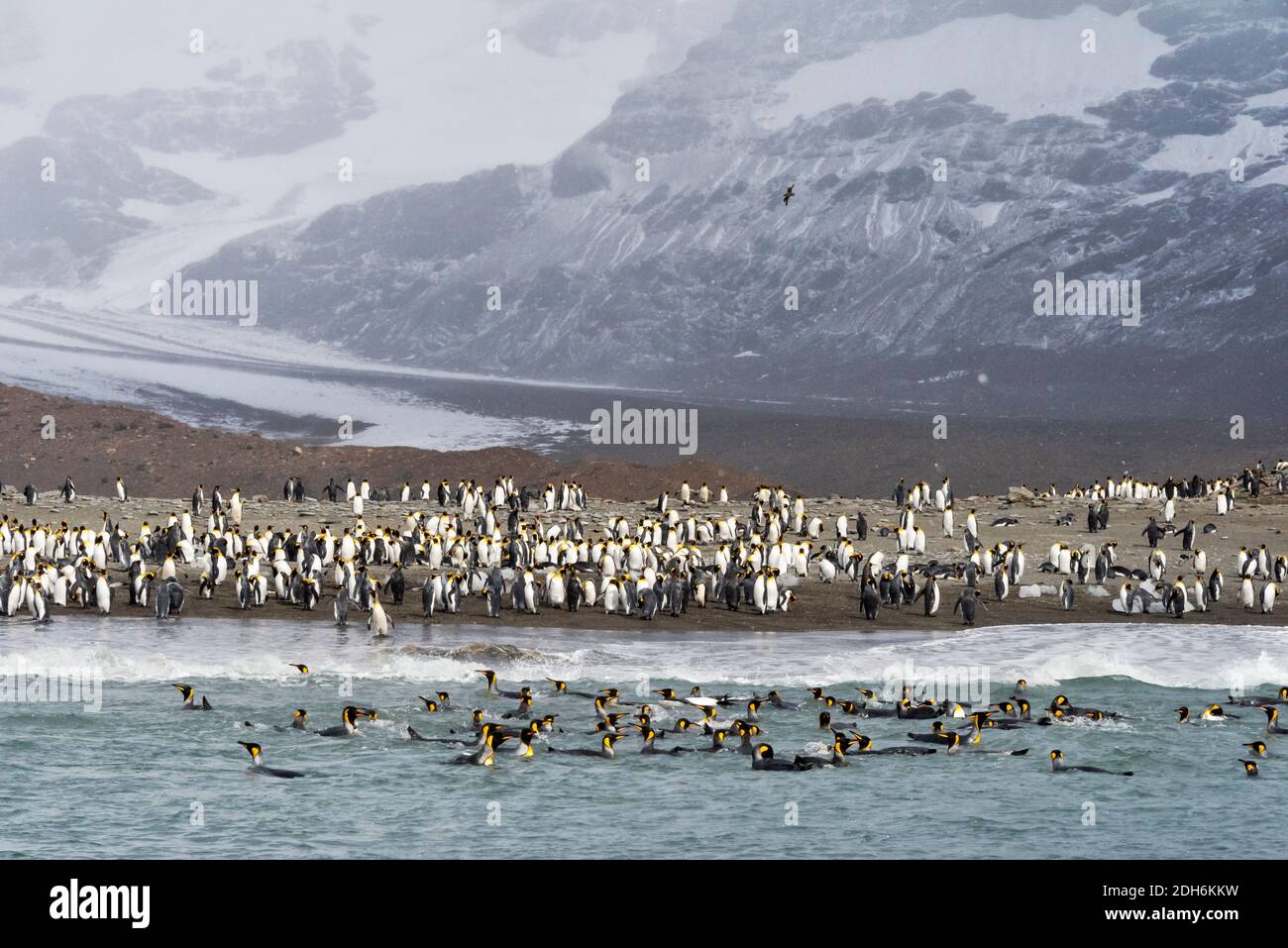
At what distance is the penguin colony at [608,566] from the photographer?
31.0 m

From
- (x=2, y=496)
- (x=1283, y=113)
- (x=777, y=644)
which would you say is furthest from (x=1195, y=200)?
(x=777, y=644)

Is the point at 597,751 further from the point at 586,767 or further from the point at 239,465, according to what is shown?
the point at 239,465

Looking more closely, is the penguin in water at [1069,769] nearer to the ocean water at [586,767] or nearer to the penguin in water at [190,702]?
the ocean water at [586,767]

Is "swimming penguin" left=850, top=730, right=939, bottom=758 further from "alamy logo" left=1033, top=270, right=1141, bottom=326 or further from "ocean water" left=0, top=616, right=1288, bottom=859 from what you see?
"alamy logo" left=1033, top=270, right=1141, bottom=326

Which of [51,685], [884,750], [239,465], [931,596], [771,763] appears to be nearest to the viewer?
[771,763]

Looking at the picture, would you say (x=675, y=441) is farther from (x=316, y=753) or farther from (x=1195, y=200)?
(x=1195, y=200)

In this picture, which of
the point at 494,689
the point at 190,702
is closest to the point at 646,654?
the point at 494,689

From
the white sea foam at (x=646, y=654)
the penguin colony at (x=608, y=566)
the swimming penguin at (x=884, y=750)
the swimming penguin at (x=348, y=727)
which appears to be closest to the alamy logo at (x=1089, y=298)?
the penguin colony at (x=608, y=566)

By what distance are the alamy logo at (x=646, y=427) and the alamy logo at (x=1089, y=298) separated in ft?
167

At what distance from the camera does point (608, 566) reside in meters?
Result: 33.8

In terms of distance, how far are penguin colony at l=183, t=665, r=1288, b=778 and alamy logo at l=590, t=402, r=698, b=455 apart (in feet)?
195

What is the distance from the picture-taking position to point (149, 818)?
17547mm
